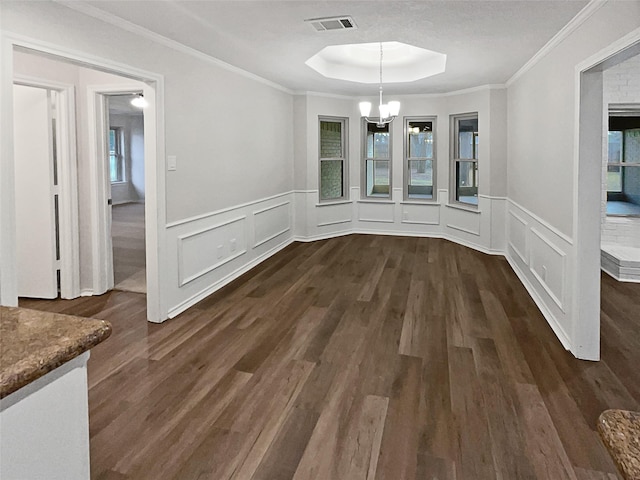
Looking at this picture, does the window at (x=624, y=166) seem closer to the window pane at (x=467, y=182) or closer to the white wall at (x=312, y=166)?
the white wall at (x=312, y=166)

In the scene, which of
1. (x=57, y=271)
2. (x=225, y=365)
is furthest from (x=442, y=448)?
(x=57, y=271)

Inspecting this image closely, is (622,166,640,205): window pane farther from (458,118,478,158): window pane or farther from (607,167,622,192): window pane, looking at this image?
(458,118,478,158): window pane

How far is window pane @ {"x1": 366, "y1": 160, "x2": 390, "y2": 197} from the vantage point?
8586mm

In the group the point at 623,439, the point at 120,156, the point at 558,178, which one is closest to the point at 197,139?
the point at 558,178

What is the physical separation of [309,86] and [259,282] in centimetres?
325

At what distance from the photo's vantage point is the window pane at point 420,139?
824 cm

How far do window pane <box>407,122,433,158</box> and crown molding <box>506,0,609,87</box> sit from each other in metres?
2.84

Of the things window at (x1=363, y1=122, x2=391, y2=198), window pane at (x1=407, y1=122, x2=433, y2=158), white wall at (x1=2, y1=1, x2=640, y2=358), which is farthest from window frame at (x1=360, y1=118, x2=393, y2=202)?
window pane at (x1=407, y1=122, x2=433, y2=158)

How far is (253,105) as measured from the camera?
601 cm

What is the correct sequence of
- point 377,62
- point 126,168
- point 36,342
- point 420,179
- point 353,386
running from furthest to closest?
1. point 126,168
2. point 420,179
3. point 377,62
4. point 353,386
5. point 36,342

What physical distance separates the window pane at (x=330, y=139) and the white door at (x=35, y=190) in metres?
4.49

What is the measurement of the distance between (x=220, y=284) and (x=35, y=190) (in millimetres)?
2044

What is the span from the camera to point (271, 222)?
6.82 metres

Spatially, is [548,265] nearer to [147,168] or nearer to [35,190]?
[147,168]
